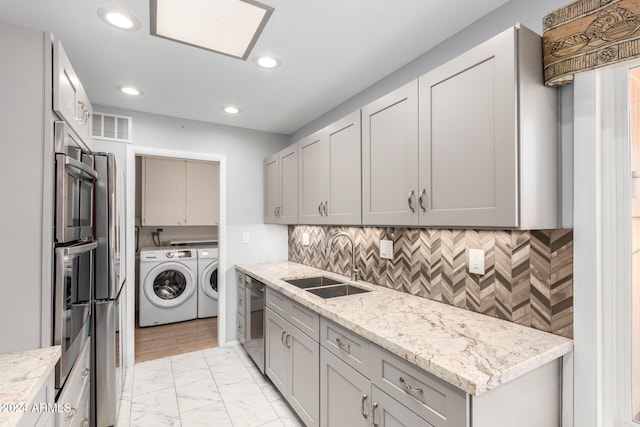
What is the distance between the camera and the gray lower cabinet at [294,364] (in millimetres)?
1885

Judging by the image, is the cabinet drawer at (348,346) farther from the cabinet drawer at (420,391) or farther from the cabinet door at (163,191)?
the cabinet door at (163,191)

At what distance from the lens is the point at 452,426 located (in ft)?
3.42

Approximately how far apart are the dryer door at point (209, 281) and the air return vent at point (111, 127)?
2.12m

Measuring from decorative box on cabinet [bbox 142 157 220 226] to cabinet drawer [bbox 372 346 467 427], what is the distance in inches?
160

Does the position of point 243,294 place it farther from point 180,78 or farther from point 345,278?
point 180,78

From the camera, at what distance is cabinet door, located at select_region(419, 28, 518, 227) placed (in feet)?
4.00

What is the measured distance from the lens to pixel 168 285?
4.28 metres

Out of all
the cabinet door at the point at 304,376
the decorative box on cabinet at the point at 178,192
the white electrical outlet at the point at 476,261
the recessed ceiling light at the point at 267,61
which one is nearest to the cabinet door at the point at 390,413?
the cabinet door at the point at 304,376

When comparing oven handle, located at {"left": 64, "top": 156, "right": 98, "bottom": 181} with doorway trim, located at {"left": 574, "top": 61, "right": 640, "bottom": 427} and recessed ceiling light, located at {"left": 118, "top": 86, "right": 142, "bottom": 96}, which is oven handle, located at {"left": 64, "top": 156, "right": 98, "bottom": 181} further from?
doorway trim, located at {"left": 574, "top": 61, "right": 640, "bottom": 427}

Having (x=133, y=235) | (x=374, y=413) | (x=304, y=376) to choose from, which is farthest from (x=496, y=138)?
(x=133, y=235)

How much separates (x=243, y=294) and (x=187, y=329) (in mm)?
1391

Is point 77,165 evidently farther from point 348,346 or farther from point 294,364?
point 294,364

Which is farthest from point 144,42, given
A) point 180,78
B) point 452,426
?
point 452,426

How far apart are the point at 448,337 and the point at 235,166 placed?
9.15 feet
